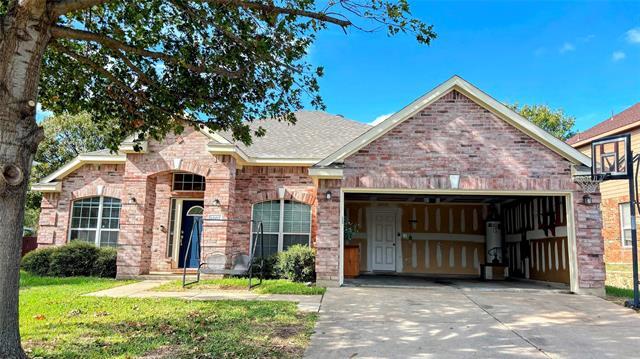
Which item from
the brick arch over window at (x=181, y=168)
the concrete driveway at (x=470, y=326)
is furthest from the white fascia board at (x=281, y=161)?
the concrete driveway at (x=470, y=326)

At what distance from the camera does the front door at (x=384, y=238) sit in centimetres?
1555

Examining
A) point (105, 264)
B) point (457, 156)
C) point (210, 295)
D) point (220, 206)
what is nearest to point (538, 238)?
point (457, 156)

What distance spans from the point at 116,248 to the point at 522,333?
11467mm

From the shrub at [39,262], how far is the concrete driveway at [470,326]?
28.5 feet

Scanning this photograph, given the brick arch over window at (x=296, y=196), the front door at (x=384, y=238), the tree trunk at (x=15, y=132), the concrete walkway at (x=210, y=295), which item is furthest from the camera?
the front door at (x=384, y=238)

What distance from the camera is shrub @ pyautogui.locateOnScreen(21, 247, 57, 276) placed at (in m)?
12.6

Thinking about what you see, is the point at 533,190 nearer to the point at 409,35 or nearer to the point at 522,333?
the point at 522,333

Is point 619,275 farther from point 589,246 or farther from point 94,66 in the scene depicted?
point 94,66

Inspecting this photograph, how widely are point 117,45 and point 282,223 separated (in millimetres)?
7902

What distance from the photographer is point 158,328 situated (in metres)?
6.12

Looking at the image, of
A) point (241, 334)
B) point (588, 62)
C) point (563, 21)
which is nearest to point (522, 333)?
point (241, 334)

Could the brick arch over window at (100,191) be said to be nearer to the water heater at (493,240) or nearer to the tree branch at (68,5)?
the tree branch at (68,5)

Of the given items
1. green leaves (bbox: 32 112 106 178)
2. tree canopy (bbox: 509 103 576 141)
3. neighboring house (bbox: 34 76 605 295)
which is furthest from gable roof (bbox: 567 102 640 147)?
green leaves (bbox: 32 112 106 178)

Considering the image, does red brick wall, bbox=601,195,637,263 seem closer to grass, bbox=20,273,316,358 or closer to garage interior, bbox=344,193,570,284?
garage interior, bbox=344,193,570,284
